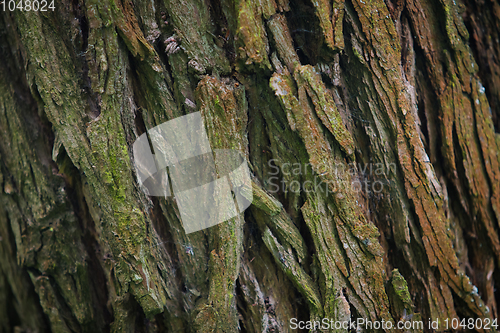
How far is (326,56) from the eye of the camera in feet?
3.96

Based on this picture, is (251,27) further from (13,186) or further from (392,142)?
(13,186)

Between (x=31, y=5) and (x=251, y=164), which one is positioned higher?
(x=31, y=5)

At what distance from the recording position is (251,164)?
1.21 m

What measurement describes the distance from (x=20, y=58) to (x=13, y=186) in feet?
2.00

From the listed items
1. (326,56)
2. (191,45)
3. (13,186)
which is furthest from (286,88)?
(13,186)
